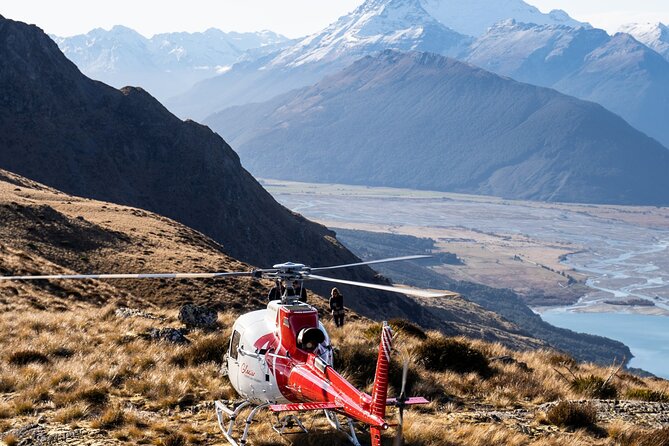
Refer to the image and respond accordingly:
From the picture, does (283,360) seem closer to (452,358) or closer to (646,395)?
(452,358)

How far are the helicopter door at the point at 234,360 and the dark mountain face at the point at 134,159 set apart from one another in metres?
87.0

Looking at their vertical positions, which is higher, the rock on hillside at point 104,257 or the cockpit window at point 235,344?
the cockpit window at point 235,344

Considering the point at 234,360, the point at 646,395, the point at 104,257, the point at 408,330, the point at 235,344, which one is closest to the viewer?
the point at 234,360

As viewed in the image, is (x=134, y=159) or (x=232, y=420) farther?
(x=134, y=159)

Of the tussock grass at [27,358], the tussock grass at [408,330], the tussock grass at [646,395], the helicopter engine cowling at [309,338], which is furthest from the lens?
the tussock grass at [408,330]

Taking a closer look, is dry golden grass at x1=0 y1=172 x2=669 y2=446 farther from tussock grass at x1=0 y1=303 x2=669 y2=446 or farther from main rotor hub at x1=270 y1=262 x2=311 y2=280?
main rotor hub at x1=270 y1=262 x2=311 y2=280

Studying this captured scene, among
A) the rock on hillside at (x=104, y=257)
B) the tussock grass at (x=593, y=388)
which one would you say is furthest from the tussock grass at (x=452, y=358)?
the rock on hillside at (x=104, y=257)

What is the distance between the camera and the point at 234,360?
567 inches

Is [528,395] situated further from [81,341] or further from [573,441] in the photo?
[81,341]

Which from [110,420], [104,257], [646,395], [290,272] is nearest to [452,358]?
[646,395]

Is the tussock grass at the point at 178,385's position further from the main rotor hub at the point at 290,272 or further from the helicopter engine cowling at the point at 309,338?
the main rotor hub at the point at 290,272

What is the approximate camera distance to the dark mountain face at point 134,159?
10731cm

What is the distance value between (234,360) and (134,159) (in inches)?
4261

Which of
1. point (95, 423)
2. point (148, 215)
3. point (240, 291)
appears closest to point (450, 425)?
point (95, 423)
